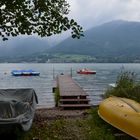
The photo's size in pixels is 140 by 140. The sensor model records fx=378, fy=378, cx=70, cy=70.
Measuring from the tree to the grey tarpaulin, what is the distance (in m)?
2.16

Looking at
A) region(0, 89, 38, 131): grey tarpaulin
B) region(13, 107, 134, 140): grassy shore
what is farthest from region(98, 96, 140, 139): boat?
region(0, 89, 38, 131): grey tarpaulin

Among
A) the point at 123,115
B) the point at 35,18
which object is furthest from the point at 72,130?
the point at 35,18

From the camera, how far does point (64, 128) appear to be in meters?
11.4

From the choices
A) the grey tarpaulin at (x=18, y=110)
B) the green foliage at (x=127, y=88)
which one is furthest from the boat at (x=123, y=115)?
the grey tarpaulin at (x=18, y=110)

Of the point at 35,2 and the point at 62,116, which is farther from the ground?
the point at 35,2

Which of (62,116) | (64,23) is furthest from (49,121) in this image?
(64,23)

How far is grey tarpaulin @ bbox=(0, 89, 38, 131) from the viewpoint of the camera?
360 inches

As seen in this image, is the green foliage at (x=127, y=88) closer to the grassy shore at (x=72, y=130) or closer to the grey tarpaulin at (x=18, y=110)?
the grassy shore at (x=72, y=130)

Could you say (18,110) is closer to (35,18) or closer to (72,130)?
(72,130)

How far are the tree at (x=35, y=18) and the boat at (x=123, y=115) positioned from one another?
3.04m

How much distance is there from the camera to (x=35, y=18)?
8.20 metres

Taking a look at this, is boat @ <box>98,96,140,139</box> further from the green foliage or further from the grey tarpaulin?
the grey tarpaulin

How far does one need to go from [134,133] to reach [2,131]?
325 cm

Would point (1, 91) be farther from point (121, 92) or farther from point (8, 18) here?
point (8, 18)
